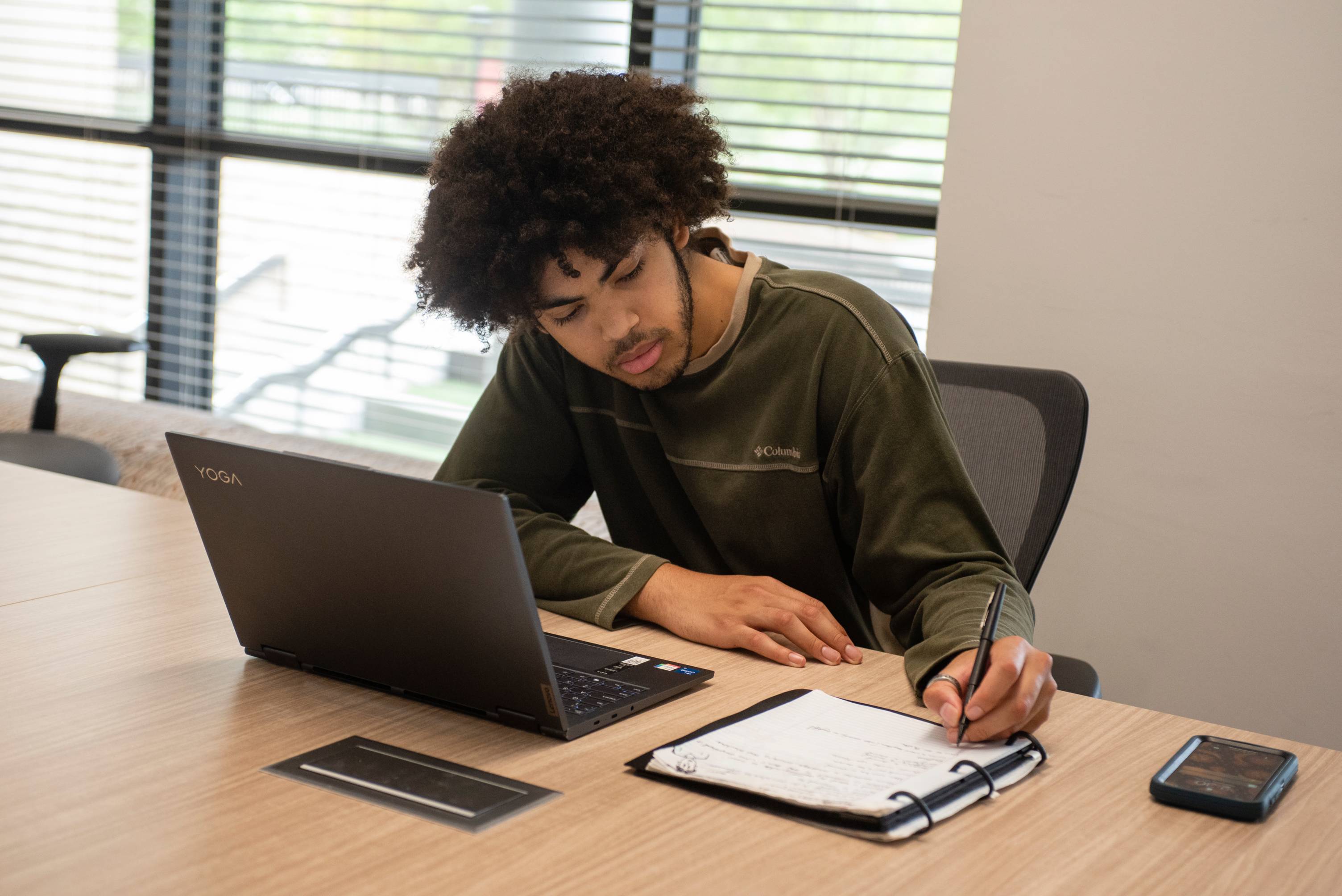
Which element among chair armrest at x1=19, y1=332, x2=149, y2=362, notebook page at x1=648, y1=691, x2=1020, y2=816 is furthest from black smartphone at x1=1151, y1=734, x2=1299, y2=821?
chair armrest at x1=19, y1=332, x2=149, y2=362

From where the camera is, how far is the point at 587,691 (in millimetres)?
994

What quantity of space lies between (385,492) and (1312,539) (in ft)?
5.61

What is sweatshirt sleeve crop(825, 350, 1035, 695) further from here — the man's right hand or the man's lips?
the man's lips

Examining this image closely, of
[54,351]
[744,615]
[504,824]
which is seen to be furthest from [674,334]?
[54,351]

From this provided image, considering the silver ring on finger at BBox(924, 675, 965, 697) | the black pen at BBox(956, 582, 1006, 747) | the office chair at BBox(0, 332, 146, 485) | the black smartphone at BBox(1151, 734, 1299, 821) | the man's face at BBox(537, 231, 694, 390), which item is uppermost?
the man's face at BBox(537, 231, 694, 390)

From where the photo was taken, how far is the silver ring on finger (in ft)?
3.10

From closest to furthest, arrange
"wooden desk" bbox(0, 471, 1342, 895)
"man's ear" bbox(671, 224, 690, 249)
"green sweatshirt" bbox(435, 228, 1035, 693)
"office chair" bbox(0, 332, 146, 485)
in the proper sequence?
"wooden desk" bbox(0, 471, 1342, 895), "green sweatshirt" bbox(435, 228, 1035, 693), "man's ear" bbox(671, 224, 690, 249), "office chair" bbox(0, 332, 146, 485)

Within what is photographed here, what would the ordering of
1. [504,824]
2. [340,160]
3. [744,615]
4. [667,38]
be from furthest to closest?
[340,160] < [667,38] < [744,615] < [504,824]

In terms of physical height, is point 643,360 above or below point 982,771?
above

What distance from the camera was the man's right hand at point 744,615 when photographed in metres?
1.14

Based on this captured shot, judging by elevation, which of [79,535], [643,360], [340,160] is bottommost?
[79,535]

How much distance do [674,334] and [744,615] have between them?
36 centimetres

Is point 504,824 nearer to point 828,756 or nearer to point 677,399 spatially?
point 828,756

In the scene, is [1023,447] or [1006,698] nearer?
[1006,698]
